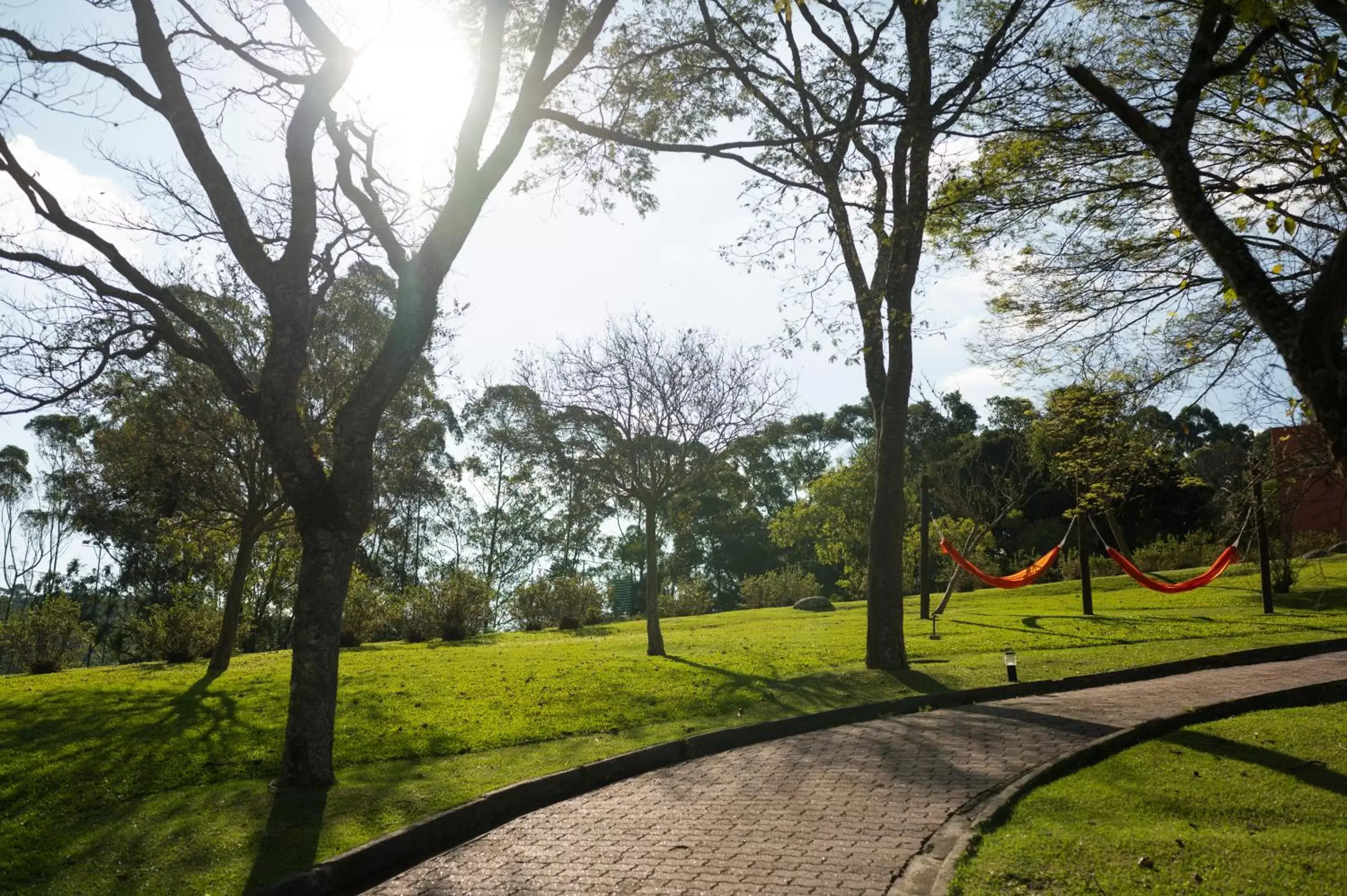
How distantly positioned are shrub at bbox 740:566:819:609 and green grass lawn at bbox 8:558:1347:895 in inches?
625

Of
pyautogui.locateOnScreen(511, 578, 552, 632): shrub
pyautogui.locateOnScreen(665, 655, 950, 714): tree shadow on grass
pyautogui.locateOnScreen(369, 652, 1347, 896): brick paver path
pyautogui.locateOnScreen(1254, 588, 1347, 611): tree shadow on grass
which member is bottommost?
pyautogui.locateOnScreen(511, 578, 552, 632): shrub

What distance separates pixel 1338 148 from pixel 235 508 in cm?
1755

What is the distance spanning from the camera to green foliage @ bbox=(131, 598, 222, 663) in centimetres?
2234

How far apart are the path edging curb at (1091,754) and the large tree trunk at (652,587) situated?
937cm

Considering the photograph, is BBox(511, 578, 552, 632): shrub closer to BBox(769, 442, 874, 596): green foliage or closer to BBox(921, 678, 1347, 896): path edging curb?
BBox(769, 442, 874, 596): green foliage

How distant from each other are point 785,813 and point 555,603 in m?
26.2

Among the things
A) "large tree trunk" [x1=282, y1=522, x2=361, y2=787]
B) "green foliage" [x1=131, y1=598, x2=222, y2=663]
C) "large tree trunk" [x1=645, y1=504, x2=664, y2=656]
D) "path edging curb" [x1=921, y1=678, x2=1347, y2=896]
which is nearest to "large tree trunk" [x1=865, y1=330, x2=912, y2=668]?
"path edging curb" [x1=921, y1=678, x2=1347, y2=896]

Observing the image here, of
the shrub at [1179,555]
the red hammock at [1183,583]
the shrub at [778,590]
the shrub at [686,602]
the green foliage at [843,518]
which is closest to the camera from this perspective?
the red hammock at [1183,583]

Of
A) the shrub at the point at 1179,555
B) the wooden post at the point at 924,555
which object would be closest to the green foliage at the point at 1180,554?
the shrub at the point at 1179,555

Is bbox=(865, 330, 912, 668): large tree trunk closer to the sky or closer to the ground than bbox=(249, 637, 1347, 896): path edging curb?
closer to the sky

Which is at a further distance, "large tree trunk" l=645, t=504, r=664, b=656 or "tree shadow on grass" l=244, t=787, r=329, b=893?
"large tree trunk" l=645, t=504, r=664, b=656

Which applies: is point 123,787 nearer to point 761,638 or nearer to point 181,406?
point 181,406

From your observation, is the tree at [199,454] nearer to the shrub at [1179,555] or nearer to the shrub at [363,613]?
the shrub at [363,613]

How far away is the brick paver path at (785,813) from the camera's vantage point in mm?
5027
